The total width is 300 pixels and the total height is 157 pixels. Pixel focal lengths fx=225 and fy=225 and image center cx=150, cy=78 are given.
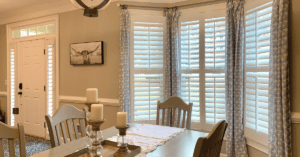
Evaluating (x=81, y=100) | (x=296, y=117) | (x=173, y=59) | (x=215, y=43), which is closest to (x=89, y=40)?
(x=81, y=100)

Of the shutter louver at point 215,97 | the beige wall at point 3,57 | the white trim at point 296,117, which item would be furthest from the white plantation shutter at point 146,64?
the beige wall at point 3,57

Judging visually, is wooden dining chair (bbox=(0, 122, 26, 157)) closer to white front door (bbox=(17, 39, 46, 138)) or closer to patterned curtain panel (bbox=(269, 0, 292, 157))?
patterned curtain panel (bbox=(269, 0, 292, 157))

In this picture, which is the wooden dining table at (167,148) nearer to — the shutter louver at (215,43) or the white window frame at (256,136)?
the white window frame at (256,136)

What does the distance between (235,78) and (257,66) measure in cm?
32

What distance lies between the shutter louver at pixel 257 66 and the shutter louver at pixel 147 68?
4.03 ft

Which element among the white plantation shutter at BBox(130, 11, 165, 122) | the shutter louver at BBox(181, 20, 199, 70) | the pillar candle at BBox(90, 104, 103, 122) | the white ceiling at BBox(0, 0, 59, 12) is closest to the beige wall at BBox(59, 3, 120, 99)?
the white plantation shutter at BBox(130, 11, 165, 122)

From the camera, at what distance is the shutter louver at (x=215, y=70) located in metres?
3.07

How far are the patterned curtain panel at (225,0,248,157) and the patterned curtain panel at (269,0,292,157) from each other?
0.55 metres

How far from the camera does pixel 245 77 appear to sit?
2.79 meters

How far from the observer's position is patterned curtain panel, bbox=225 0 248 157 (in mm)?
2795

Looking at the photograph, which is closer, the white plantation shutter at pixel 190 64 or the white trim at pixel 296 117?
the white trim at pixel 296 117

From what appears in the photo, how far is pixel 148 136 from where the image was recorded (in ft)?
5.89

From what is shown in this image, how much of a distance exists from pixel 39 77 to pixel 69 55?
92cm

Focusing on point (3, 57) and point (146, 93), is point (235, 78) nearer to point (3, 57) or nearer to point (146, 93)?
point (146, 93)
